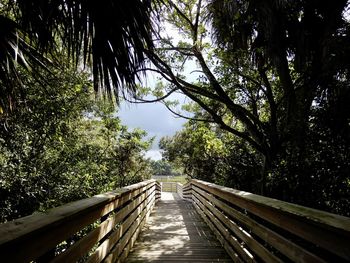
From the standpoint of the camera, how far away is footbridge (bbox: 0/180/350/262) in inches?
54.1

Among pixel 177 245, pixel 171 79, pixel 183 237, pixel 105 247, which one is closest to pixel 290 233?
pixel 105 247

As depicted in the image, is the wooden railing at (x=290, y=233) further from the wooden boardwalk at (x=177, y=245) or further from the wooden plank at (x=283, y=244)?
the wooden boardwalk at (x=177, y=245)

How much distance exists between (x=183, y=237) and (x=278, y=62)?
3692mm

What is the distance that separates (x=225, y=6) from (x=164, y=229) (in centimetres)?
428

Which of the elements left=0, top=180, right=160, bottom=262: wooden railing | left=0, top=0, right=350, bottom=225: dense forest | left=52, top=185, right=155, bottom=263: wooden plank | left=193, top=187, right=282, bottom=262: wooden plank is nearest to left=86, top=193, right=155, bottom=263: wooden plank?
left=0, top=180, right=160, bottom=262: wooden railing

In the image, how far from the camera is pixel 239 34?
6.34 meters

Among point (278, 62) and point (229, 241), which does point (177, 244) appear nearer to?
point (229, 241)

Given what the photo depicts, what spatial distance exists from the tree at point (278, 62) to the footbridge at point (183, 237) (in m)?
1.29

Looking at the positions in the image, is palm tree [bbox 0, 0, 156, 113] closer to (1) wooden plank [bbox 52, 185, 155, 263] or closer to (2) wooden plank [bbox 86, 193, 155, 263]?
(1) wooden plank [bbox 52, 185, 155, 263]

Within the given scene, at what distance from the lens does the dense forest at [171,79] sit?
2.06 meters

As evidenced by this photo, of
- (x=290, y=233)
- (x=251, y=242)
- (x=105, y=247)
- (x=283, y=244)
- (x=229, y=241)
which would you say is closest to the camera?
(x=283, y=244)

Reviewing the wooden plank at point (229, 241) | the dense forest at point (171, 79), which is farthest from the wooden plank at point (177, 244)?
the dense forest at point (171, 79)

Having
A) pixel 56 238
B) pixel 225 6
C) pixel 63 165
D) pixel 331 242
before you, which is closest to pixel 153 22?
pixel 56 238

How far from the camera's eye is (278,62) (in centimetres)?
596
